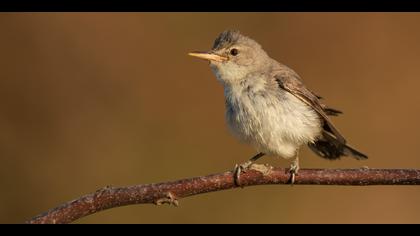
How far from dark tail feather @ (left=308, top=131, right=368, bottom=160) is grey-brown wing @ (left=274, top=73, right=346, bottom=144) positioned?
2.5 inches

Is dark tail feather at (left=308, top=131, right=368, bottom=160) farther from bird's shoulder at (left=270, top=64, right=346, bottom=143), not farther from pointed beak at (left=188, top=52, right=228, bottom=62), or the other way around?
pointed beak at (left=188, top=52, right=228, bottom=62)

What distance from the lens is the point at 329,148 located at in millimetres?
5129

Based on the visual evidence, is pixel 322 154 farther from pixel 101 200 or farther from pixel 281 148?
pixel 101 200

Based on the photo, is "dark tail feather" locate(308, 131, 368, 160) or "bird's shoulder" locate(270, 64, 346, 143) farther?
"dark tail feather" locate(308, 131, 368, 160)

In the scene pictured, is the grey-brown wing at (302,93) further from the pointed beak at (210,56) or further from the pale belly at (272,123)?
the pointed beak at (210,56)

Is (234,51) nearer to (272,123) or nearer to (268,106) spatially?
(268,106)

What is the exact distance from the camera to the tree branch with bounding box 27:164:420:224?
2.50m

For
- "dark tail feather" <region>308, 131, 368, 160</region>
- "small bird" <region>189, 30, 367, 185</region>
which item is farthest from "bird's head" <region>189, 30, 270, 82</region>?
"dark tail feather" <region>308, 131, 368, 160</region>

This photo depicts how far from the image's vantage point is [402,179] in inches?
109

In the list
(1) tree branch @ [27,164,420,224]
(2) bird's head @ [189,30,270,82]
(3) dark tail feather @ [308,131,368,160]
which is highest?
(2) bird's head @ [189,30,270,82]

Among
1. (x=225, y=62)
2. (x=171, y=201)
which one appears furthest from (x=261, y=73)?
(x=171, y=201)

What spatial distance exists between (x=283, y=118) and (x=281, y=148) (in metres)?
0.26

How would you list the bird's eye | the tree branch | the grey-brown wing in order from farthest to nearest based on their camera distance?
the bird's eye, the grey-brown wing, the tree branch

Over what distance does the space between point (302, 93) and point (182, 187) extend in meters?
2.38
